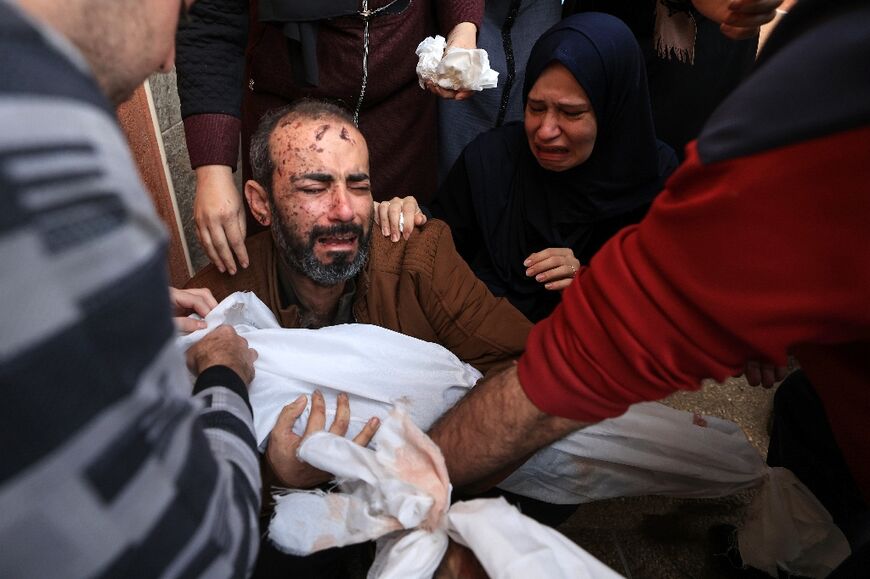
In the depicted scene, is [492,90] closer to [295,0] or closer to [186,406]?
[295,0]

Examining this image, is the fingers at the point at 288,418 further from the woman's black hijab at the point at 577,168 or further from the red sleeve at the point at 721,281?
the woman's black hijab at the point at 577,168

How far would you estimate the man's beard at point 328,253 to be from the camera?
1.67 m

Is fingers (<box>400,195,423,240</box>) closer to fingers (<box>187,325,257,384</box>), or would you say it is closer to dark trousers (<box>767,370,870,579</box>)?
fingers (<box>187,325,257,384</box>)

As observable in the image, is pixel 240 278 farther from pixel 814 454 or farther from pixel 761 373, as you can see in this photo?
pixel 814 454

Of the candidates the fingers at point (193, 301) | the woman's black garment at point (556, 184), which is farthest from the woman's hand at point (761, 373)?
the fingers at point (193, 301)

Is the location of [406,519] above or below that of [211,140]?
below

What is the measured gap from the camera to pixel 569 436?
147 cm

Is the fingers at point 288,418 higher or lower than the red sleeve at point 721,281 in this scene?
lower

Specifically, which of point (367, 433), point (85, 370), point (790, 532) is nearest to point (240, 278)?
point (367, 433)

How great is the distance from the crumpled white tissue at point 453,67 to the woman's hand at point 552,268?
1.95ft

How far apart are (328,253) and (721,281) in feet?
3.68

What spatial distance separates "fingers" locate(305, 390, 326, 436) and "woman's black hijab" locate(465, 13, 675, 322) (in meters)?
1.02

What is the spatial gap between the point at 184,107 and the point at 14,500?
159 centimetres

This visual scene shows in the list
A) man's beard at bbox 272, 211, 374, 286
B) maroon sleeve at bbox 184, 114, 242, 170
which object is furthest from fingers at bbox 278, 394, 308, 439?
maroon sleeve at bbox 184, 114, 242, 170
